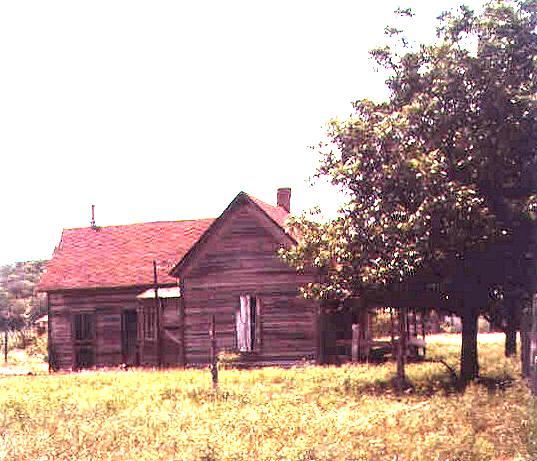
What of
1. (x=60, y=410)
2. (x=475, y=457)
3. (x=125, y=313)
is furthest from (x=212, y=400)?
(x=125, y=313)

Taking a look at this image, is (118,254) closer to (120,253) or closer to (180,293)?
(120,253)

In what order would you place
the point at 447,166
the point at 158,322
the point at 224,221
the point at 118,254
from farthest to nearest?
the point at 118,254 → the point at 158,322 → the point at 224,221 → the point at 447,166

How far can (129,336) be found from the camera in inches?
1352

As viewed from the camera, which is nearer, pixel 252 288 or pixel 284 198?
pixel 252 288

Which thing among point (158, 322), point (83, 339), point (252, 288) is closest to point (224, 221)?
point (252, 288)

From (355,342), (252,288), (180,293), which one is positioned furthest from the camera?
(180,293)

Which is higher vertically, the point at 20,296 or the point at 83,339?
the point at 20,296

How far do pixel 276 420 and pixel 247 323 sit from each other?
16342 millimetres

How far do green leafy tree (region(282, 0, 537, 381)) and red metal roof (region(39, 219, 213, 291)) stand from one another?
1589 cm

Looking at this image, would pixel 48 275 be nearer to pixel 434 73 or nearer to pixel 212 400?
pixel 212 400

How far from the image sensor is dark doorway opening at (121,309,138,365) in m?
33.9

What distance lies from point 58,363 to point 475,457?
2787cm

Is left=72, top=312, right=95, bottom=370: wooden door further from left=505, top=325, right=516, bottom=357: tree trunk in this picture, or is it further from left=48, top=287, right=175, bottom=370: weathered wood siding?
left=505, top=325, right=516, bottom=357: tree trunk

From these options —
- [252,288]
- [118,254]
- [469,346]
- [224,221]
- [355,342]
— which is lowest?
[355,342]
